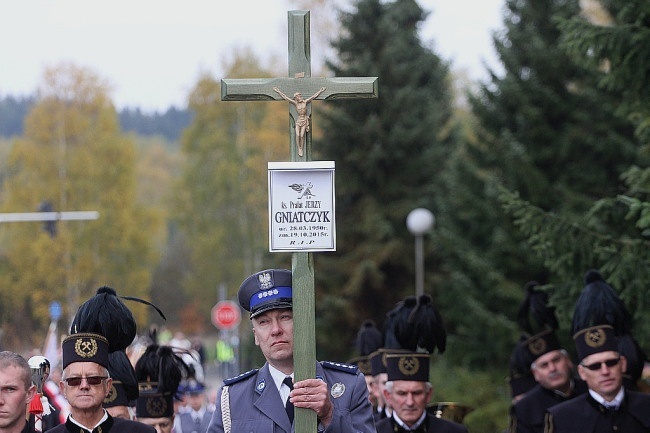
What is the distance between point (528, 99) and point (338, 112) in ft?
22.2

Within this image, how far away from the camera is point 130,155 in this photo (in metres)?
53.9

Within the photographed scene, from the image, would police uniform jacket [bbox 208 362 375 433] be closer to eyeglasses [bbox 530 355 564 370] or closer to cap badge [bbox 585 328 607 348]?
cap badge [bbox 585 328 607 348]

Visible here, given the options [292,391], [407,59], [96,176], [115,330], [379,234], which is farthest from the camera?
[96,176]

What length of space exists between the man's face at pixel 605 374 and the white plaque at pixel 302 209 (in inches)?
120

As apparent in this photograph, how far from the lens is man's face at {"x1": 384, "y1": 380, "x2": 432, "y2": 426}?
8688 millimetres

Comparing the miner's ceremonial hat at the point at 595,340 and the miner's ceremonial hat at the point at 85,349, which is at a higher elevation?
the miner's ceremonial hat at the point at 85,349

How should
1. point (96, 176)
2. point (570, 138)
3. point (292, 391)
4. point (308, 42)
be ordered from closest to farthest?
point (292, 391) → point (308, 42) → point (570, 138) → point (96, 176)

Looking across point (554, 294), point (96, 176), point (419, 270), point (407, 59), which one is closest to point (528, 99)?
point (419, 270)

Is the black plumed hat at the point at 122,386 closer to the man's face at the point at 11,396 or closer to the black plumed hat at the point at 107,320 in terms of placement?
the black plumed hat at the point at 107,320

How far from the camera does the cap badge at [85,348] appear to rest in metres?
7.04

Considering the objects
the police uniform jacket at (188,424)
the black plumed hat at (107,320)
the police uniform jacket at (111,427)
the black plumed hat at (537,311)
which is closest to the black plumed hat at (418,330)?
the black plumed hat at (537,311)

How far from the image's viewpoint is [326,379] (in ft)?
20.6

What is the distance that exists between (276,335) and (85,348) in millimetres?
1367

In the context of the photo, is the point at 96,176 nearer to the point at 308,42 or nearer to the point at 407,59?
the point at 407,59
